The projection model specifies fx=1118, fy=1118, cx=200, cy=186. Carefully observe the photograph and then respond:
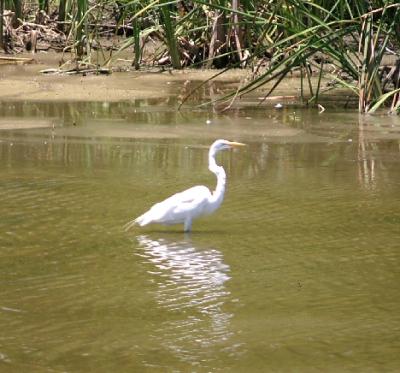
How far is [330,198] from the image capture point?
26.6 feet

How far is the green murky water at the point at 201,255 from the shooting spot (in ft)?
15.5

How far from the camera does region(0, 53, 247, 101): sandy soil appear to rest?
1424 cm

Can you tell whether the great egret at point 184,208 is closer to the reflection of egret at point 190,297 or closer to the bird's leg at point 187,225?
the bird's leg at point 187,225

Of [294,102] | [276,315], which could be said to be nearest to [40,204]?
[276,315]

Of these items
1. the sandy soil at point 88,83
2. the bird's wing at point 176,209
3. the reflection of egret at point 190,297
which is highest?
the sandy soil at point 88,83

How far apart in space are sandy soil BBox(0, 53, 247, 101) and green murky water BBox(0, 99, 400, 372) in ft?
9.39

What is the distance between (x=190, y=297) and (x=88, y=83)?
10.0 metres

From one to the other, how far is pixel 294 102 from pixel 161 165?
4.36m

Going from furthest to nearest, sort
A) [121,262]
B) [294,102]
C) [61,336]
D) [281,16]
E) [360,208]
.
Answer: [294,102]
[281,16]
[360,208]
[121,262]
[61,336]

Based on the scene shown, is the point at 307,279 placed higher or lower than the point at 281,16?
lower

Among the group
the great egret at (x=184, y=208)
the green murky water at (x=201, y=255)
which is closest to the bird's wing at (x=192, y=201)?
the great egret at (x=184, y=208)

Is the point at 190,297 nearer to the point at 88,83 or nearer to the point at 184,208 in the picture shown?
the point at 184,208

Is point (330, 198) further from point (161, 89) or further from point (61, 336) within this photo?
point (161, 89)

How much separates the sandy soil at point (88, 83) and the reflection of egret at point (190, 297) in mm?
7490
